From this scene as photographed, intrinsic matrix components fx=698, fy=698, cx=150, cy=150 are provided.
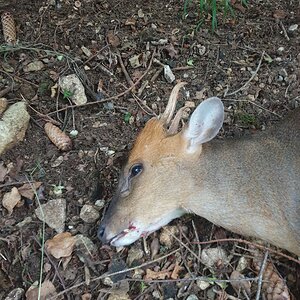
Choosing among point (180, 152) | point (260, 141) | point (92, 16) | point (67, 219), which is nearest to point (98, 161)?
point (67, 219)

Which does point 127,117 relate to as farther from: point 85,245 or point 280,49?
point 280,49

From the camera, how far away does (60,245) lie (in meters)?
4.31

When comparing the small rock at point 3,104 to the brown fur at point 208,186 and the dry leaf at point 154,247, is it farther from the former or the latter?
the dry leaf at point 154,247

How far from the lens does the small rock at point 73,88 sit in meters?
5.06

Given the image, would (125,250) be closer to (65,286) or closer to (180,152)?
(65,286)

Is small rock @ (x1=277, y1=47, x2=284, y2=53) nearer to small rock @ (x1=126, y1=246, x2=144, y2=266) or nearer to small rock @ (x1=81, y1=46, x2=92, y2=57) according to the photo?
small rock @ (x1=81, y1=46, x2=92, y2=57)

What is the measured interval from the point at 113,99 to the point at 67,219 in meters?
1.06

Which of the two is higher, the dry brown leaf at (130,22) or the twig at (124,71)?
the dry brown leaf at (130,22)

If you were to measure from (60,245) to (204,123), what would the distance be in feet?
3.82

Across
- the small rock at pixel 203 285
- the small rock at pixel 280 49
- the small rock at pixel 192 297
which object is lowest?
the small rock at pixel 192 297

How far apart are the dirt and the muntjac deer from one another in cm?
22

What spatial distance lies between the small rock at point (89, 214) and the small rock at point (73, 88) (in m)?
0.91

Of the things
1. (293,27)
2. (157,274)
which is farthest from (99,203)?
(293,27)

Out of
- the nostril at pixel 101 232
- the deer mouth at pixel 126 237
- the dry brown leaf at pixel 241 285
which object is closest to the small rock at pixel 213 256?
the dry brown leaf at pixel 241 285
